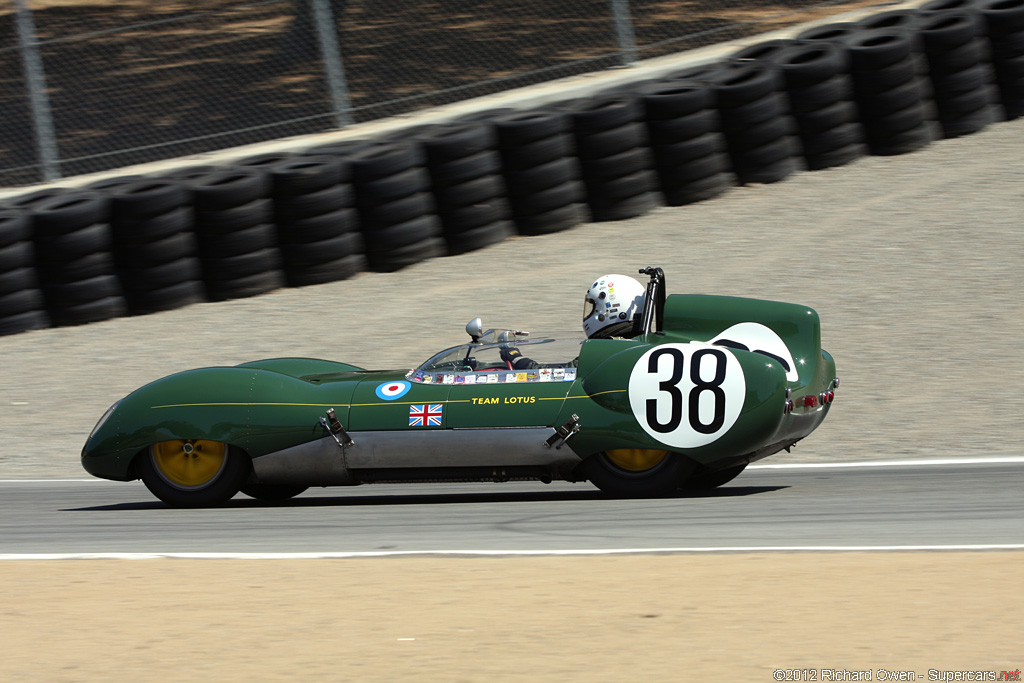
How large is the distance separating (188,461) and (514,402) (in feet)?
6.06

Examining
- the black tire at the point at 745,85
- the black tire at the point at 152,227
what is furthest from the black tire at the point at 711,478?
the black tire at the point at 745,85

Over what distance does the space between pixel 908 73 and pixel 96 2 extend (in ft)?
34.7

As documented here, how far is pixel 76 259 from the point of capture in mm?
11961

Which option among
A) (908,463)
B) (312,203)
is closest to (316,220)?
(312,203)

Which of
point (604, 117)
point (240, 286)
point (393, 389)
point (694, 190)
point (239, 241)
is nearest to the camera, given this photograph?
point (393, 389)

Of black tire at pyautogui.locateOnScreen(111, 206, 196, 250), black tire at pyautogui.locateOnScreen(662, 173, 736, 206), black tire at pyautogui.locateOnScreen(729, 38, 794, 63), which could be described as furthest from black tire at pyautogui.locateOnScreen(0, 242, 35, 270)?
black tire at pyautogui.locateOnScreen(729, 38, 794, 63)

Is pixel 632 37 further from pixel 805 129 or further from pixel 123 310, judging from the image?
pixel 123 310

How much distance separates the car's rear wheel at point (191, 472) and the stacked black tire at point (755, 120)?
7.14m

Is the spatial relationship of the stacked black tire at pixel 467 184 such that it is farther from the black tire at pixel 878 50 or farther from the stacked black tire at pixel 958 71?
the stacked black tire at pixel 958 71

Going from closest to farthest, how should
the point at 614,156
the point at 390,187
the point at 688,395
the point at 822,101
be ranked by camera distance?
the point at 688,395 → the point at 390,187 → the point at 614,156 → the point at 822,101

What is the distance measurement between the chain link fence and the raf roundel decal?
7.03 metres

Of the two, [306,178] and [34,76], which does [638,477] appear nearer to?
[306,178]

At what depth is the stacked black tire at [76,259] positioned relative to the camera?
1176 cm

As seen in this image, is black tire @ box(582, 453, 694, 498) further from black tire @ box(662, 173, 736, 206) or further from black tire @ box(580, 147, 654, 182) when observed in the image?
black tire @ box(662, 173, 736, 206)
